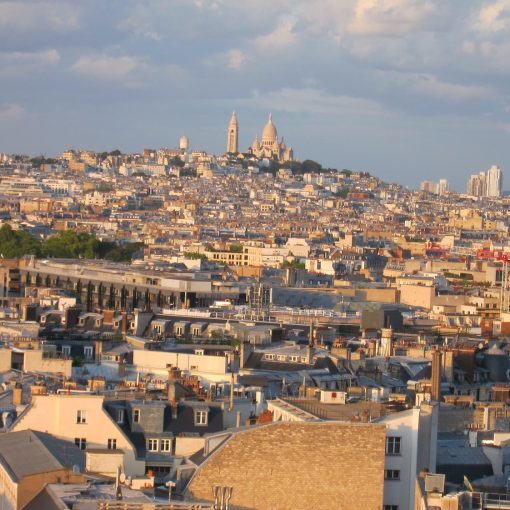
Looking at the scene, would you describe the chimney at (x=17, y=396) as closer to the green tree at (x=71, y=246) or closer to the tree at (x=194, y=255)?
the green tree at (x=71, y=246)

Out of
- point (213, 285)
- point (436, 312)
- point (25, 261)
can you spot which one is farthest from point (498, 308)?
point (25, 261)

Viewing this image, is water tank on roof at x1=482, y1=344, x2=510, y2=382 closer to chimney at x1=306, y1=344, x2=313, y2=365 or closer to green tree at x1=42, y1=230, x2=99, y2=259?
chimney at x1=306, y1=344, x2=313, y2=365

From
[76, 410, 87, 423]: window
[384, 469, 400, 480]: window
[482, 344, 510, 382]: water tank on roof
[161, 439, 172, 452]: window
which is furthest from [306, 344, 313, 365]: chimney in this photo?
[384, 469, 400, 480]: window

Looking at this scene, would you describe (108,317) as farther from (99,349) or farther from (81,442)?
(81,442)

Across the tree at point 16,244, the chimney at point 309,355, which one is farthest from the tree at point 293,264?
the chimney at point 309,355

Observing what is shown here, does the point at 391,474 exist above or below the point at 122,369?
below

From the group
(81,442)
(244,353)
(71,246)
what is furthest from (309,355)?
(71,246)

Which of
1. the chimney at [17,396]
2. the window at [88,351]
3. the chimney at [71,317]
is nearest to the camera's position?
the chimney at [17,396]
